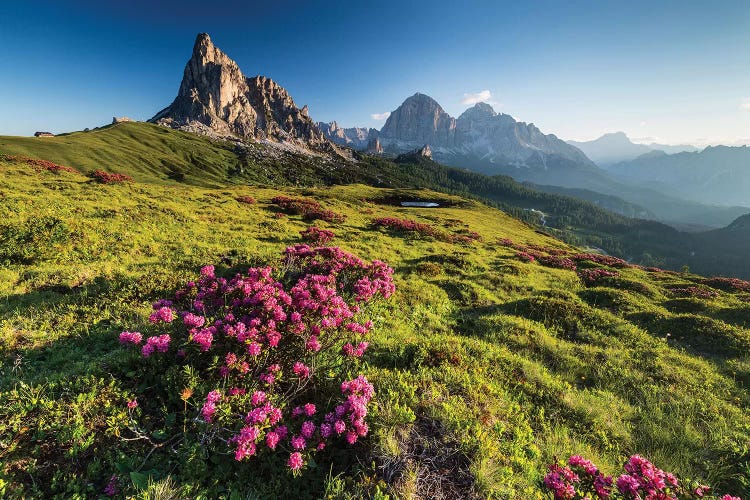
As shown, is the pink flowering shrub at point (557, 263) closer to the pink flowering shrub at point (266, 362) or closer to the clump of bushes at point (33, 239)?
the pink flowering shrub at point (266, 362)

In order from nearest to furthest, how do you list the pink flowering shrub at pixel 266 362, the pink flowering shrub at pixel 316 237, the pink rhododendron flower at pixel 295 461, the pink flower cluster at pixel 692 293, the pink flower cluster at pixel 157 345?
the pink rhododendron flower at pixel 295 461
the pink flowering shrub at pixel 266 362
the pink flower cluster at pixel 157 345
the pink flowering shrub at pixel 316 237
the pink flower cluster at pixel 692 293

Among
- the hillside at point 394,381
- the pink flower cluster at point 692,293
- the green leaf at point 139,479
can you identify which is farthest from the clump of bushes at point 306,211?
the pink flower cluster at point 692,293

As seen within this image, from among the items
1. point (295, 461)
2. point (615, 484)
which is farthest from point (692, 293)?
point (295, 461)

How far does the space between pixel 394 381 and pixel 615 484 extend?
4016 millimetres

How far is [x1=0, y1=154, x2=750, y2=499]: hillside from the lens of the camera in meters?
4.66

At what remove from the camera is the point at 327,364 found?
276 inches

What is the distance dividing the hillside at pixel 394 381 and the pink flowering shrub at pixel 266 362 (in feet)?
1.11

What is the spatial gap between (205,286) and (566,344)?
12.7 metres

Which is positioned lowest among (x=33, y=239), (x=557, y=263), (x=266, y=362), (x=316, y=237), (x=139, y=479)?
(x=557, y=263)

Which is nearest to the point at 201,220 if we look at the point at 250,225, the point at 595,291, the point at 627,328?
the point at 250,225

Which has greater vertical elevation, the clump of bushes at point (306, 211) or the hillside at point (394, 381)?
the clump of bushes at point (306, 211)

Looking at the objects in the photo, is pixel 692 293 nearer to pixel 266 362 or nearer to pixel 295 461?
pixel 266 362

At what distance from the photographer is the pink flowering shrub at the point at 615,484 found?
4223 millimetres

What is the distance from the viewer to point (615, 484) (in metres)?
4.56
